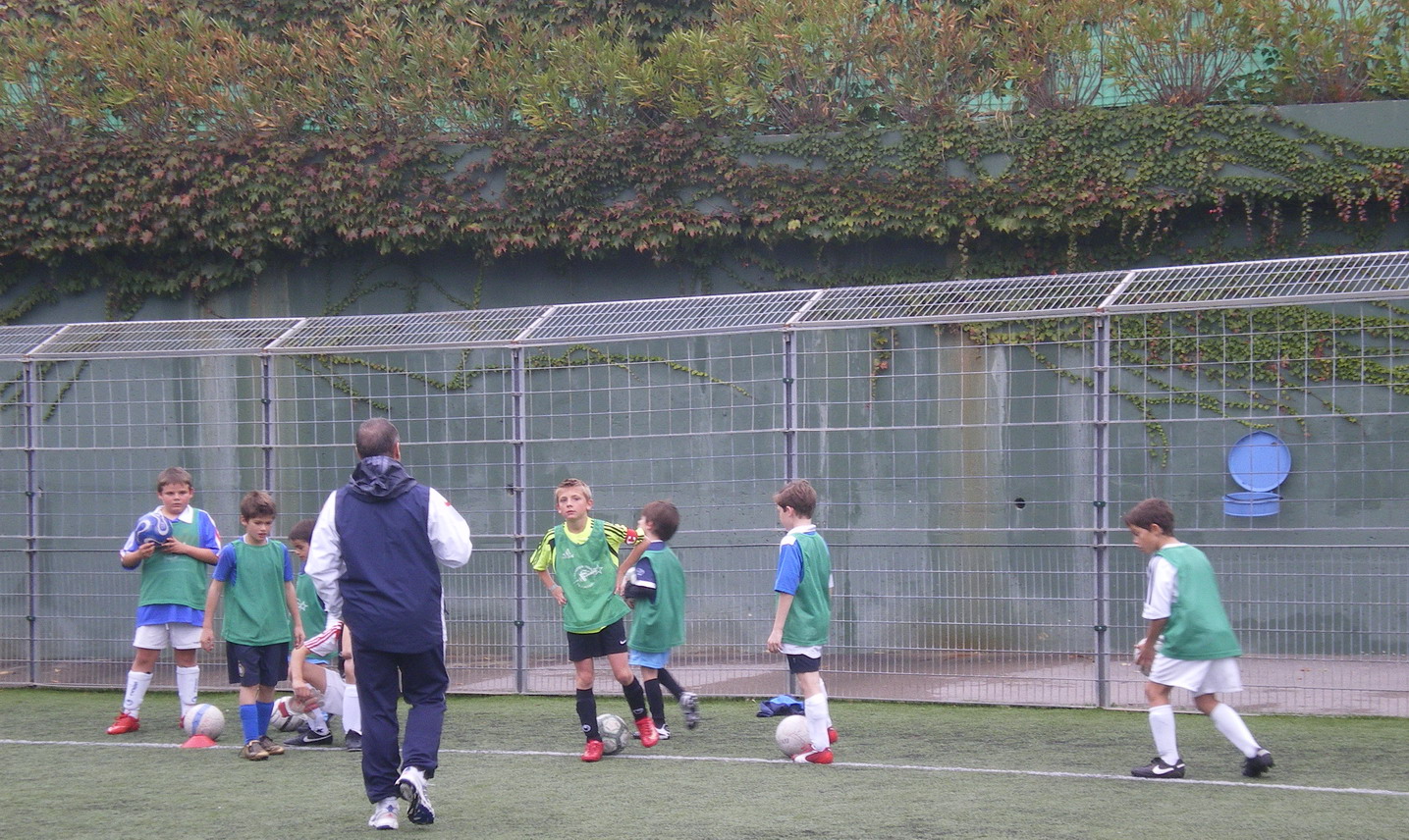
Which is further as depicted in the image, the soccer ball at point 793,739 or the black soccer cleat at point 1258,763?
the soccer ball at point 793,739

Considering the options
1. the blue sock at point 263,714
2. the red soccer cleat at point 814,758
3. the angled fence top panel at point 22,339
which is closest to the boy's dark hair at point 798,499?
the red soccer cleat at point 814,758

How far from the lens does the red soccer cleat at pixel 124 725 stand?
7.57 metres

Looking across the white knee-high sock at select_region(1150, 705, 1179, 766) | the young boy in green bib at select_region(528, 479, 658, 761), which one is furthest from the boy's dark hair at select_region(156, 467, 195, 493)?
the white knee-high sock at select_region(1150, 705, 1179, 766)

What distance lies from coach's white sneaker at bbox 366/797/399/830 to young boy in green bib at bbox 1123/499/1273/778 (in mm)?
3431

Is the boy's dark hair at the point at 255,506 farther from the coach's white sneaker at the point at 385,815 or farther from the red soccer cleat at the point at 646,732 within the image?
the coach's white sneaker at the point at 385,815

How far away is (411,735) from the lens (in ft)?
16.2

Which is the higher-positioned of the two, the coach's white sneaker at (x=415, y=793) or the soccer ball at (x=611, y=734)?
the coach's white sneaker at (x=415, y=793)

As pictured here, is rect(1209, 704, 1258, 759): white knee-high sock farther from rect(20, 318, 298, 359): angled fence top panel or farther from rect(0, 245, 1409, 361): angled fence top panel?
rect(20, 318, 298, 359): angled fence top panel

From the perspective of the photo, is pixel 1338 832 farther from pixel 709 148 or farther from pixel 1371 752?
pixel 709 148

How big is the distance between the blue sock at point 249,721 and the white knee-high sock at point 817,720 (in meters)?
3.04

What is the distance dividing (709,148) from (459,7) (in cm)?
340

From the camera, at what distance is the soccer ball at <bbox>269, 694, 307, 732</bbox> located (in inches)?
288

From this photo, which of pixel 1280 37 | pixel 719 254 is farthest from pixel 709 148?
pixel 1280 37

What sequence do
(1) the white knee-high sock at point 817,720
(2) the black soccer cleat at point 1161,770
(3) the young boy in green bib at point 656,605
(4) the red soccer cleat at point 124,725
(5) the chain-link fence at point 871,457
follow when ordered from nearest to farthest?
1. (2) the black soccer cleat at point 1161,770
2. (1) the white knee-high sock at point 817,720
3. (3) the young boy in green bib at point 656,605
4. (4) the red soccer cleat at point 124,725
5. (5) the chain-link fence at point 871,457
